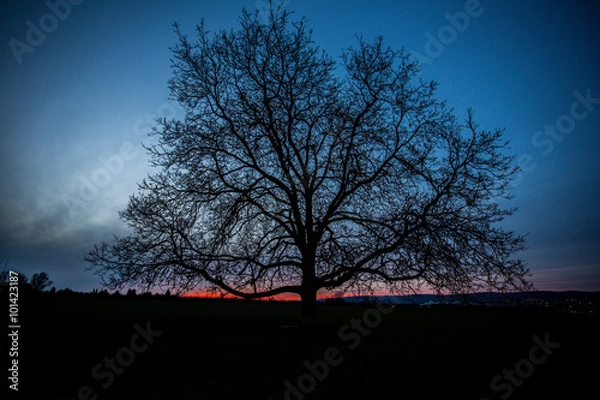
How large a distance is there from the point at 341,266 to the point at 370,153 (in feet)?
14.7

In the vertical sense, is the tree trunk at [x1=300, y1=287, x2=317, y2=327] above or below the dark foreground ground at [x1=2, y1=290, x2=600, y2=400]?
above

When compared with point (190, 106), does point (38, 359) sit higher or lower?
lower

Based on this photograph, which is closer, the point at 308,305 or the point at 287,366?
the point at 287,366

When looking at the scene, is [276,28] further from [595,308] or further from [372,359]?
[595,308]

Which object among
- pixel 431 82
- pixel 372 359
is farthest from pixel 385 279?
pixel 431 82

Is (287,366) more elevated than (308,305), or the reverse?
(308,305)

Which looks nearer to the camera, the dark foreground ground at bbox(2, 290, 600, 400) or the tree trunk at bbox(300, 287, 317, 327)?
the dark foreground ground at bbox(2, 290, 600, 400)

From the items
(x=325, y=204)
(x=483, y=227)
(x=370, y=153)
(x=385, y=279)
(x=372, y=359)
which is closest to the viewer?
(x=372, y=359)

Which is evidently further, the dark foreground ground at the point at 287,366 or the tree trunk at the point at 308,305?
the tree trunk at the point at 308,305

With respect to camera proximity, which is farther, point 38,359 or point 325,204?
point 325,204

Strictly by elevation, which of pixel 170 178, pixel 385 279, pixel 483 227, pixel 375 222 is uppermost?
pixel 170 178

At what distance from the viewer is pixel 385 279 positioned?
11195mm

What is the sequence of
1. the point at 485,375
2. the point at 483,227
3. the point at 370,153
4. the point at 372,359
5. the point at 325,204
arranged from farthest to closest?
the point at 325,204 → the point at 370,153 → the point at 483,227 → the point at 372,359 → the point at 485,375

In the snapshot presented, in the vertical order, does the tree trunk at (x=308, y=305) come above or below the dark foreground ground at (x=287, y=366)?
above
